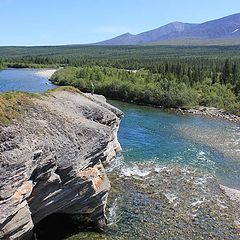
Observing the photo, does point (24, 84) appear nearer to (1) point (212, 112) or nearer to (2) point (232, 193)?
(1) point (212, 112)

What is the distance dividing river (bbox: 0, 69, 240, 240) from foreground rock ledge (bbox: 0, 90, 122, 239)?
311cm

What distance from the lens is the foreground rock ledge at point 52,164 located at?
2020cm

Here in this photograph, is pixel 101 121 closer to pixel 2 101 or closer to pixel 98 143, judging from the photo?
pixel 98 143

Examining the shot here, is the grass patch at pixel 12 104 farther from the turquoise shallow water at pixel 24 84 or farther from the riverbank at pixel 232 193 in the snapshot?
the turquoise shallow water at pixel 24 84

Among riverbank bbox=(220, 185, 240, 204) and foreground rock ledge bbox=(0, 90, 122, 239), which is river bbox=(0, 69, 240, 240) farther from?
foreground rock ledge bbox=(0, 90, 122, 239)

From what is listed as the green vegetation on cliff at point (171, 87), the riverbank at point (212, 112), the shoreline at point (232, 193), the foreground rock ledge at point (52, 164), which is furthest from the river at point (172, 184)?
the green vegetation on cliff at point (171, 87)

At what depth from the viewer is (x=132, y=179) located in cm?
→ 3791

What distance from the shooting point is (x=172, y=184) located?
37.4 meters

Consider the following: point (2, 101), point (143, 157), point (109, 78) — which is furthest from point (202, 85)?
point (2, 101)

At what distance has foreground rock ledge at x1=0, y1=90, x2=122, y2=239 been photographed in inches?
795

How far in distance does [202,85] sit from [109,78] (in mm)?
24969

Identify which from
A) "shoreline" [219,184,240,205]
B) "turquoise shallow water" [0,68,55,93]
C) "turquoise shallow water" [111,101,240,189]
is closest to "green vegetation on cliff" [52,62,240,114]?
"turquoise shallow water" [0,68,55,93]

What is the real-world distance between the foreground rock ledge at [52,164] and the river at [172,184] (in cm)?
311

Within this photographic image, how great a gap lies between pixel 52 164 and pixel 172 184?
1780 centimetres
